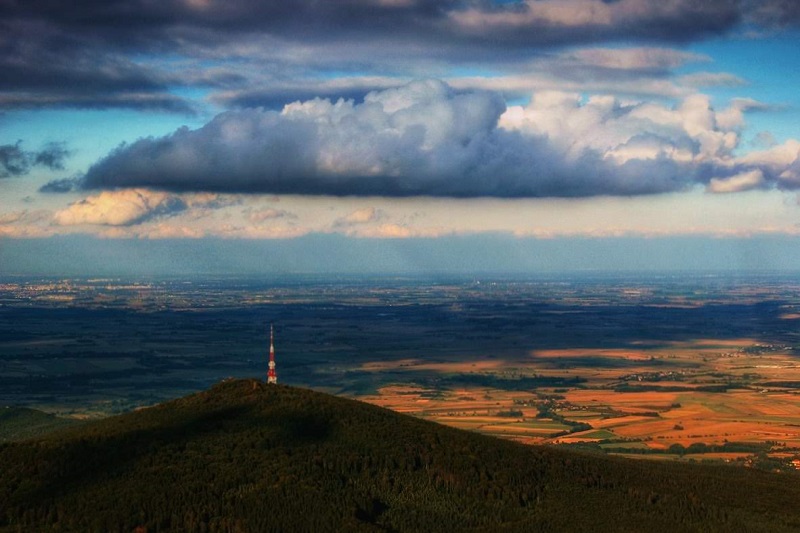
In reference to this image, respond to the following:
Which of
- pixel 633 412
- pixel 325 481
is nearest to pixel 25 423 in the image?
pixel 325 481

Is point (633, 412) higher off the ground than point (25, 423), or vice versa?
point (25, 423)

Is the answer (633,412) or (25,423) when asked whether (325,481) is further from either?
(633,412)

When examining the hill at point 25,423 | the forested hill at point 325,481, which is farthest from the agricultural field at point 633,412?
the hill at point 25,423

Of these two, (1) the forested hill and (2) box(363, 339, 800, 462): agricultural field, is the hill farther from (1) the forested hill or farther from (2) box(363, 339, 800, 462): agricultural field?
(2) box(363, 339, 800, 462): agricultural field

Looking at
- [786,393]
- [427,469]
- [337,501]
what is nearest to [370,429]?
[427,469]

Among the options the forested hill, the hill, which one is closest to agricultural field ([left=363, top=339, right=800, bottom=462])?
the forested hill

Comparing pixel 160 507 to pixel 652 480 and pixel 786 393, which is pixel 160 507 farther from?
pixel 786 393

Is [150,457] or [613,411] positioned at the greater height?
[150,457]
